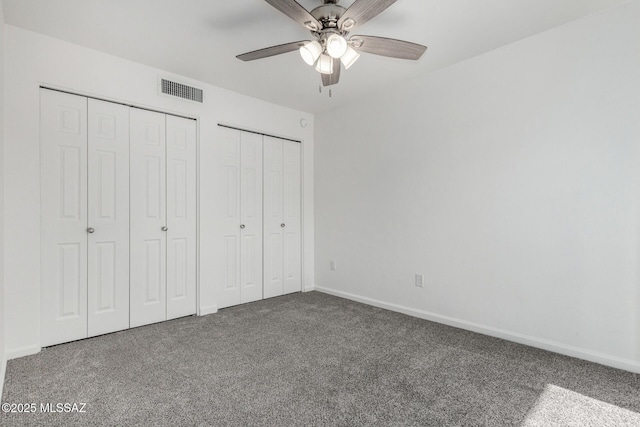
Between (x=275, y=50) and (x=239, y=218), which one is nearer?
(x=275, y=50)

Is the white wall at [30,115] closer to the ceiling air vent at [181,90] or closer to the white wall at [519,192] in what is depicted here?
the ceiling air vent at [181,90]

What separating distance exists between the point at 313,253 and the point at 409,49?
9.90ft

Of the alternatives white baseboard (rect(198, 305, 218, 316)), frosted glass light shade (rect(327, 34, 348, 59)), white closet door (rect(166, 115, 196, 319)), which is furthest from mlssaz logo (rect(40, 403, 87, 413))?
frosted glass light shade (rect(327, 34, 348, 59))

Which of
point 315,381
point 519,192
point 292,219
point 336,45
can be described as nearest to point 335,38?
point 336,45

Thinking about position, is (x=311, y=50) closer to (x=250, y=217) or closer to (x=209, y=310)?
(x=250, y=217)

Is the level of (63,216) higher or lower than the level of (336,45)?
lower

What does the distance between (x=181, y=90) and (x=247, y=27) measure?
121 centimetres

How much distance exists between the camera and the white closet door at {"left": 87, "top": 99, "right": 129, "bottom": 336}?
2.76 metres

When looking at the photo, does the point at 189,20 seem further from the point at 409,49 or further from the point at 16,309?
the point at 16,309

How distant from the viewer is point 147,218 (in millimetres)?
3080

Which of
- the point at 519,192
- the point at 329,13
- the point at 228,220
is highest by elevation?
the point at 329,13

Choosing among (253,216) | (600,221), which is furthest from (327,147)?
(600,221)

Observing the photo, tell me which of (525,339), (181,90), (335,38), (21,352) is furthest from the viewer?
(181,90)

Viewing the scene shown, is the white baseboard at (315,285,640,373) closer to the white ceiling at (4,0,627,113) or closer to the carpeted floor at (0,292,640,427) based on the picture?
the carpeted floor at (0,292,640,427)
